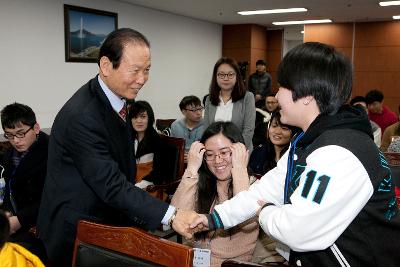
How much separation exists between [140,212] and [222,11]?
23.2ft

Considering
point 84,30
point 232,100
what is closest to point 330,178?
point 232,100

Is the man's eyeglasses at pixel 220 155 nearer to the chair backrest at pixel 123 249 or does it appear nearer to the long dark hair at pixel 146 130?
the chair backrest at pixel 123 249

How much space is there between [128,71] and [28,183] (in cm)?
135

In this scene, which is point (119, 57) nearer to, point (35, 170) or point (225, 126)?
point (225, 126)

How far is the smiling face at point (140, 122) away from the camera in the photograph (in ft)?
11.5

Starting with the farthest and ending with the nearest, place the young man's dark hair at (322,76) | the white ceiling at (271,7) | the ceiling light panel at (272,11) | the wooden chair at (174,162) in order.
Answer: the ceiling light panel at (272,11), the white ceiling at (271,7), the wooden chair at (174,162), the young man's dark hair at (322,76)

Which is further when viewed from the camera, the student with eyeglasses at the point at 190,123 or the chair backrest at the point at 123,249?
the student with eyeglasses at the point at 190,123

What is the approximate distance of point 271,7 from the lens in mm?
7309

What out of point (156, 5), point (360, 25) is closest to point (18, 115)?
point (156, 5)

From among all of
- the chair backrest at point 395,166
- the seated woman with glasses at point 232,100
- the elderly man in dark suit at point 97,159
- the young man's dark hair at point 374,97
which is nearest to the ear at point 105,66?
the elderly man in dark suit at point 97,159

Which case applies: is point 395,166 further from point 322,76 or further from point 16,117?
point 16,117

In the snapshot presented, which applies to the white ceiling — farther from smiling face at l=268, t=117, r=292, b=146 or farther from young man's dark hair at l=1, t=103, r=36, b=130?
young man's dark hair at l=1, t=103, r=36, b=130

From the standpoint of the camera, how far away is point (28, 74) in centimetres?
535

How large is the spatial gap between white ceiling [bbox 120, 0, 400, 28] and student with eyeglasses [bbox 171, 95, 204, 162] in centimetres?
332
